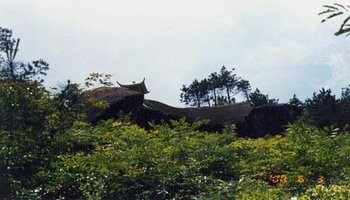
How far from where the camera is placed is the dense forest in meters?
6.90

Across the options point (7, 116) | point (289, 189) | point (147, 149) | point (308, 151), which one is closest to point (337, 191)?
point (289, 189)

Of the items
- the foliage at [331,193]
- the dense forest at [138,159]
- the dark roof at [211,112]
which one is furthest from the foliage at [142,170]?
the dark roof at [211,112]

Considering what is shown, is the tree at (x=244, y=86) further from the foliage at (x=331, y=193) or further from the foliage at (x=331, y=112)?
the foliage at (x=331, y=193)

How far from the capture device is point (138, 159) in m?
7.16

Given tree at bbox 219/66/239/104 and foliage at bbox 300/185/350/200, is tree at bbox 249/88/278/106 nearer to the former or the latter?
tree at bbox 219/66/239/104

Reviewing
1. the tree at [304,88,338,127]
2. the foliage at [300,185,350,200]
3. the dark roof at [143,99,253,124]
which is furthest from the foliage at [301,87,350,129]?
the foliage at [300,185,350,200]

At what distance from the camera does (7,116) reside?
25.1 ft

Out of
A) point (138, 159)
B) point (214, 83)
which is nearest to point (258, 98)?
point (214, 83)

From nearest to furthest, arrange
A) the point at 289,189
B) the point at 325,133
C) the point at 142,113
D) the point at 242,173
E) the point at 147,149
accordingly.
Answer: the point at 289,189 < the point at 147,149 < the point at 242,173 < the point at 325,133 < the point at 142,113

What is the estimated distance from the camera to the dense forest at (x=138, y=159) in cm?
690

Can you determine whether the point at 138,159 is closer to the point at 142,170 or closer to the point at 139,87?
the point at 142,170

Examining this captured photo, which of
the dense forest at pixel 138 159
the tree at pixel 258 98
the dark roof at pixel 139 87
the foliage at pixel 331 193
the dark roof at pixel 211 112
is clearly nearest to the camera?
the foliage at pixel 331 193

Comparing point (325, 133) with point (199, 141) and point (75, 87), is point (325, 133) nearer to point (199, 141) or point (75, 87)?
point (199, 141)

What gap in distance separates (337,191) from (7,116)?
3.92 metres
